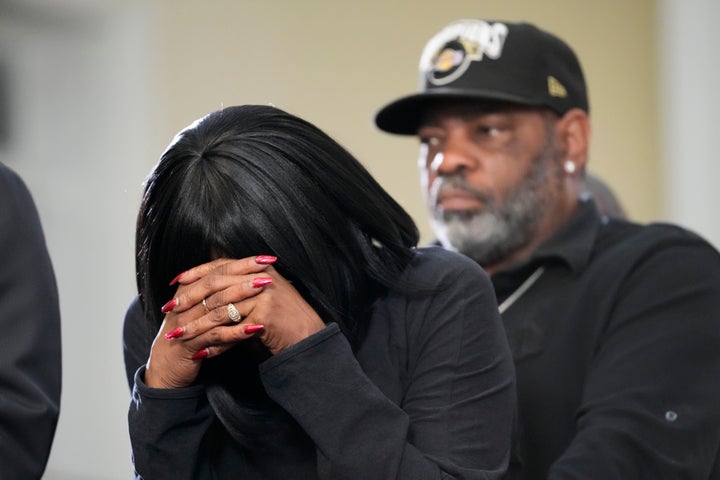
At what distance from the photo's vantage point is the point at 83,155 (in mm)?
4121

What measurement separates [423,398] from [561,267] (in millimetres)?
815

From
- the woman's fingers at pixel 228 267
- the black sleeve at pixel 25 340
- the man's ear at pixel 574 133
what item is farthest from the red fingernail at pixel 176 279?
the man's ear at pixel 574 133

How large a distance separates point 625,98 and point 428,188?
2.40 meters

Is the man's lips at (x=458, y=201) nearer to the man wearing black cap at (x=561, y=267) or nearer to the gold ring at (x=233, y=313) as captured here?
the man wearing black cap at (x=561, y=267)

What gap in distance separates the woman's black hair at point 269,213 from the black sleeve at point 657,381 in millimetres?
485

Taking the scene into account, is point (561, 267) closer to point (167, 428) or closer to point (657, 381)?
point (657, 381)

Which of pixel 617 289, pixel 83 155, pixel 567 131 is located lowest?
pixel 83 155

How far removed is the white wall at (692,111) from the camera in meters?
4.11

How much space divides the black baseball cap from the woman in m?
0.81

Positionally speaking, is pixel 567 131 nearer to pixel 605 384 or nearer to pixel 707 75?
pixel 605 384

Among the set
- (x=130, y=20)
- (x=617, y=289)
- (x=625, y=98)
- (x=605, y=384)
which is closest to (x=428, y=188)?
(x=617, y=289)

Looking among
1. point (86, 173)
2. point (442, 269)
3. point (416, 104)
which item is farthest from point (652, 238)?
point (86, 173)

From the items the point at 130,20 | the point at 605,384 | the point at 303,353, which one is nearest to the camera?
the point at 303,353

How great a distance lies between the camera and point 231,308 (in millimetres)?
1306
